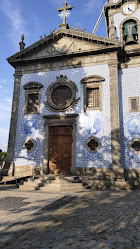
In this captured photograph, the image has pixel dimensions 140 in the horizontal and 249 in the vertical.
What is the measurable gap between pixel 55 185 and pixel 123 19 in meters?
13.4

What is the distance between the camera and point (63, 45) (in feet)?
44.0

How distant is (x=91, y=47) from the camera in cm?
1274

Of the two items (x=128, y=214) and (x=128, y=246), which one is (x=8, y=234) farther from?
(x=128, y=214)

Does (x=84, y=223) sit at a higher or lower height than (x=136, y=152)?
lower

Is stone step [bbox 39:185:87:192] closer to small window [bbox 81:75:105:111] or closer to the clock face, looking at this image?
small window [bbox 81:75:105:111]

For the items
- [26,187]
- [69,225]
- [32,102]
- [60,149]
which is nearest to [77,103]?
[60,149]

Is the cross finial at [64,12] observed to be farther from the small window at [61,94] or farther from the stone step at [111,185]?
the stone step at [111,185]

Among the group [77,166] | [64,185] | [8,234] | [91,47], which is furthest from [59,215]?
[91,47]

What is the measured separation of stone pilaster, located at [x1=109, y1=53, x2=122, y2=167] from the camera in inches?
416

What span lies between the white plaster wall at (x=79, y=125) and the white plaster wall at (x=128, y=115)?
39.3 inches

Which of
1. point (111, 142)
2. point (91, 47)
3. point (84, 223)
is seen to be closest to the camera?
point (84, 223)

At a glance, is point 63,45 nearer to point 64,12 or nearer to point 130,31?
point 64,12

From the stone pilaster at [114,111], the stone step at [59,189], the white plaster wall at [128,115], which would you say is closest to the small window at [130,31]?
the stone pilaster at [114,111]

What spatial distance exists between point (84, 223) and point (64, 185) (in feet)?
16.2
